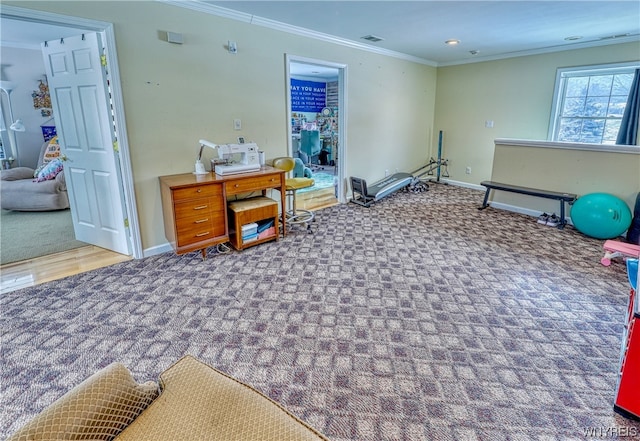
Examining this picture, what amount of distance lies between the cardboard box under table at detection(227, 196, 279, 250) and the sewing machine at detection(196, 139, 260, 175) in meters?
0.36

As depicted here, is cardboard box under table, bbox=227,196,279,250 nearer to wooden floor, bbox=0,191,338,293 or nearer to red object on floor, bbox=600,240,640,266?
wooden floor, bbox=0,191,338,293

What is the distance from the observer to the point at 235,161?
3920 mm

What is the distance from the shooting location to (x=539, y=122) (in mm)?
5641

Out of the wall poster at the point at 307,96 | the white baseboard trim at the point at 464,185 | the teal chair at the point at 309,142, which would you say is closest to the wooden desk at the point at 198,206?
the white baseboard trim at the point at 464,185

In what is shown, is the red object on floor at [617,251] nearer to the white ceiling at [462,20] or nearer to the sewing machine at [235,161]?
the white ceiling at [462,20]

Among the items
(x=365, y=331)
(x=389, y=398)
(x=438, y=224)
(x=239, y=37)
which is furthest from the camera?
(x=438, y=224)

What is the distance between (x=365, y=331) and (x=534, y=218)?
380cm

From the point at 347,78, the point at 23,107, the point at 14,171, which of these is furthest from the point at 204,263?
the point at 23,107

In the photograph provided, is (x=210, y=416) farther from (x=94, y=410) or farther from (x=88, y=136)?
(x=88, y=136)

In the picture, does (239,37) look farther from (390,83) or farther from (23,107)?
(23,107)

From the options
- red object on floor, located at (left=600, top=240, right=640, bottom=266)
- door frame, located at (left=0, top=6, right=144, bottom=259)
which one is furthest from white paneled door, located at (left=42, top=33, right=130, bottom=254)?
red object on floor, located at (left=600, top=240, right=640, bottom=266)

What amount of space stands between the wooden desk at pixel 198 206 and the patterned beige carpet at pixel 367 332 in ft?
0.81

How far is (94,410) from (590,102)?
22.4ft

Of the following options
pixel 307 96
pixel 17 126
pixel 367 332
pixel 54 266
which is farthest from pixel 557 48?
pixel 17 126
